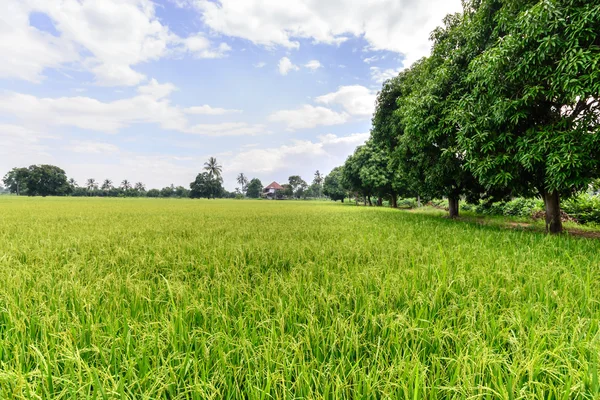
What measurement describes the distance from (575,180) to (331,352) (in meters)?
7.91

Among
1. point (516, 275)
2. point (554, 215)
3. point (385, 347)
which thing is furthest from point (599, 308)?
point (554, 215)

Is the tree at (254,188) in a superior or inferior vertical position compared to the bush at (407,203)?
superior

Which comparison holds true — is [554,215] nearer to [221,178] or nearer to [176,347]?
[176,347]

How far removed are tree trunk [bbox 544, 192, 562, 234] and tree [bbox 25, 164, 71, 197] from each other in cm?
11175

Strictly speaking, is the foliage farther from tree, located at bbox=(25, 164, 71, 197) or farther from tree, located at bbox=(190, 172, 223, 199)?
tree, located at bbox=(190, 172, 223, 199)

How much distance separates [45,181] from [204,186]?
155 ft

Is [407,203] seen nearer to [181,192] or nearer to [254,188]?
[254,188]

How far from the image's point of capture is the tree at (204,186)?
91875 mm

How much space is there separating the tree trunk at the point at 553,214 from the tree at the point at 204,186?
312ft

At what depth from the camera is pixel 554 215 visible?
27.8ft

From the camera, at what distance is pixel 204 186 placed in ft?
302

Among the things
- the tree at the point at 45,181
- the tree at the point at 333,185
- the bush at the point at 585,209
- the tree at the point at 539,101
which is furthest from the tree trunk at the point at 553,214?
the tree at the point at 45,181

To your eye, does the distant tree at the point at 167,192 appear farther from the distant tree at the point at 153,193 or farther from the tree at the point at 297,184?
the tree at the point at 297,184

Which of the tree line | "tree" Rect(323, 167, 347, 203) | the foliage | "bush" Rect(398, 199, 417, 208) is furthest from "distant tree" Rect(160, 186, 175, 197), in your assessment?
"bush" Rect(398, 199, 417, 208)
